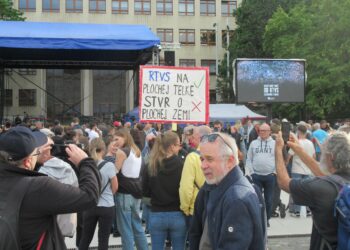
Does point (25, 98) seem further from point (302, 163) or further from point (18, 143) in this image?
point (18, 143)

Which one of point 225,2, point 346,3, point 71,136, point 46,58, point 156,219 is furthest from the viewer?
point 225,2

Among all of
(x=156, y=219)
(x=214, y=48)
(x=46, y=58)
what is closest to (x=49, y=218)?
(x=156, y=219)

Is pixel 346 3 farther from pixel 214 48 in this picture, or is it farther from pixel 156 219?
pixel 156 219

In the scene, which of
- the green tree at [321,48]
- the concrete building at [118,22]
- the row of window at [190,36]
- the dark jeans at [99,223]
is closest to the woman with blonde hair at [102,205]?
the dark jeans at [99,223]

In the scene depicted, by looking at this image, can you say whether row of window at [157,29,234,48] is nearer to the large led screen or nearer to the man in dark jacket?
the large led screen

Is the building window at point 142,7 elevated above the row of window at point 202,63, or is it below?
above

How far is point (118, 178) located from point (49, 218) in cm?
334

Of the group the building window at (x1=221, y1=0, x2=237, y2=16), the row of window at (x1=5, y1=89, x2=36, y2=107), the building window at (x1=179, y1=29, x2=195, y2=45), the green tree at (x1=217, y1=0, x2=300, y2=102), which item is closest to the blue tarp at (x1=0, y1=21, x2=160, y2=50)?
the green tree at (x1=217, y1=0, x2=300, y2=102)

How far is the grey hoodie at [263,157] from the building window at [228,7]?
4832 cm

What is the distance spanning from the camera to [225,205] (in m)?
2.82

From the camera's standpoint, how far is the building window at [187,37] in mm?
54000

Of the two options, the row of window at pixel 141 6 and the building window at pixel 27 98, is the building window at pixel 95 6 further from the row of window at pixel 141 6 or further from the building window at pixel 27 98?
the building window at pixel 27 98

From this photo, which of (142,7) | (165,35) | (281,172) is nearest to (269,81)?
(281,172)

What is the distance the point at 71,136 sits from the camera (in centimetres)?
836
